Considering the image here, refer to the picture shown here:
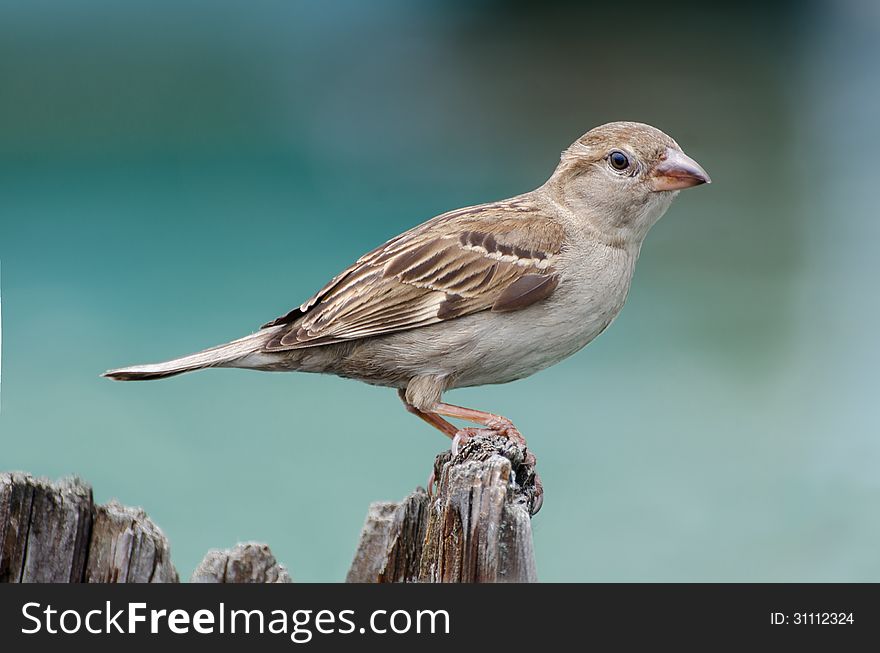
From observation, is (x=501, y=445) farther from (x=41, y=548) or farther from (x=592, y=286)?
(x=41, y=548)

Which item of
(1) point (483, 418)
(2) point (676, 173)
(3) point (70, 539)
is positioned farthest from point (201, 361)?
(2) point (676, 173)

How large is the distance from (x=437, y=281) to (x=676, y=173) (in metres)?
1.33

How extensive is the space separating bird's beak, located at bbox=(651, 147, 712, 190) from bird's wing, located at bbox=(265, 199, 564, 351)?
1.94 ft

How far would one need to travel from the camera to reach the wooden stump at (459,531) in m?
3.84

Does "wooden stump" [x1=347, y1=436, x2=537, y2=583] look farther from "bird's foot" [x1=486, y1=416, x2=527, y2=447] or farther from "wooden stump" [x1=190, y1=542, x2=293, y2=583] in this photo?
"bird's foot" [x1=486, y1=416, x2=527, y2=447]

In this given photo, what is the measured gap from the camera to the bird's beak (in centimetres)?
560

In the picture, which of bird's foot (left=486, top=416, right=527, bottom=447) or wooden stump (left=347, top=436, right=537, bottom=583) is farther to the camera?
bird's foot (left=486, top=416, right=527, bottom=447)

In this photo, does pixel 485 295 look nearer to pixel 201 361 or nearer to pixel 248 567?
pixel 201 361

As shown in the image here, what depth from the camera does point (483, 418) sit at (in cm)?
572

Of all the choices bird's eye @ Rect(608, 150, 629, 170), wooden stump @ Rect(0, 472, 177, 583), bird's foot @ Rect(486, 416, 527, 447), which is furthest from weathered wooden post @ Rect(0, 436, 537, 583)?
bird's eye @ Rect(608, 150, 629, 170)

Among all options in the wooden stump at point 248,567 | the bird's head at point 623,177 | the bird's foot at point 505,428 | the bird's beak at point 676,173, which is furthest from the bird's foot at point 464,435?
the bird's beak at point 676,173

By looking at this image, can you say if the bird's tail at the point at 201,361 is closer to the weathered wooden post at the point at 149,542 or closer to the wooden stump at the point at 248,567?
the weathered wooden post at the point at 149,542

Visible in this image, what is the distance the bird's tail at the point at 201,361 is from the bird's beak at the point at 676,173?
2.17 meters

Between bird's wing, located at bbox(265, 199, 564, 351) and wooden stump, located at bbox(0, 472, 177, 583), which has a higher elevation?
bird's wing, located at bbox(265, 199, 564, 351)
